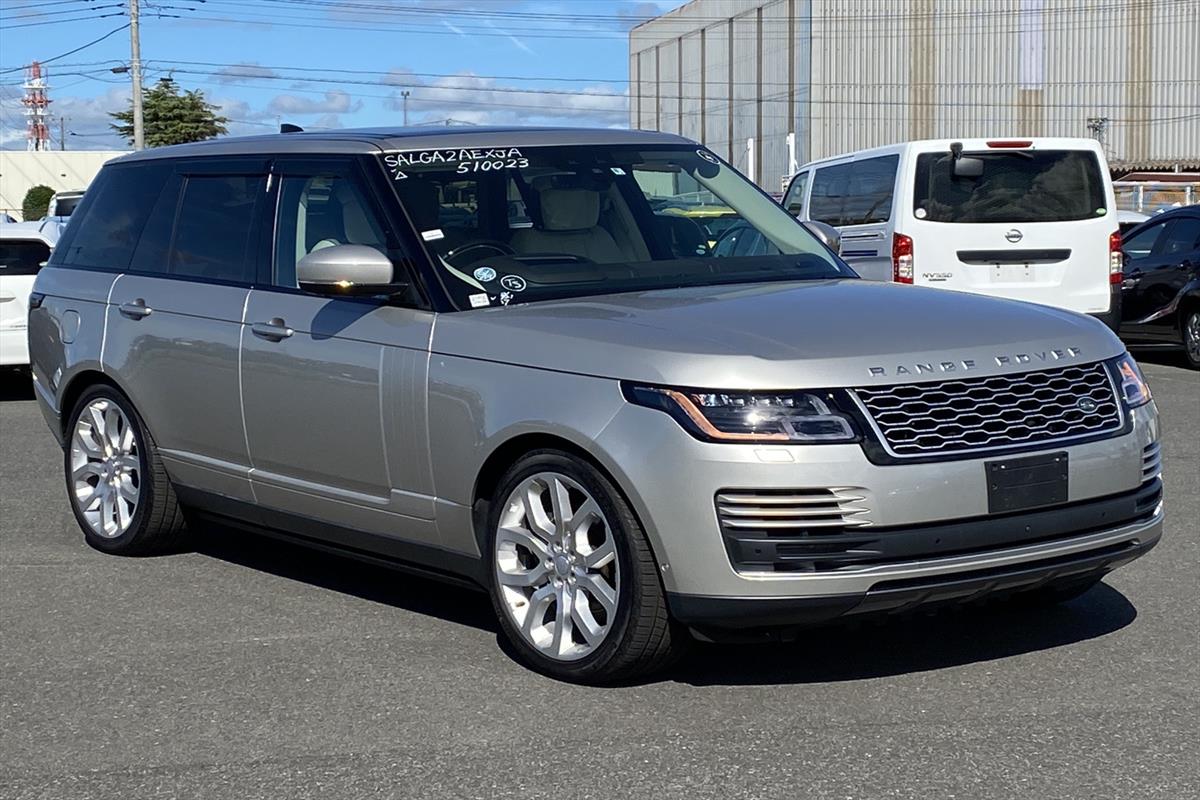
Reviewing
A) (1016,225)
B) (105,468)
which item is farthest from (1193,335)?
(105,468)

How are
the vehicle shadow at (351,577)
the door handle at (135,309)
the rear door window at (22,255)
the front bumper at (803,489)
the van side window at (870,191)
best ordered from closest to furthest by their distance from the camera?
1. the front bumper at (803,489)
2. the vehicle shadow at (351,577)
3. the door handle at (135,309)
4. the rear door window at (22,255)
5. the van side window at (870,191)

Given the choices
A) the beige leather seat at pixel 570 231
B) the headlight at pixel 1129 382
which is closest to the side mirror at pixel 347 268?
the beige leather seat at pixel 570 231

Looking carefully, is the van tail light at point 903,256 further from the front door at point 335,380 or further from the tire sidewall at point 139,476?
the front door at point 335,380

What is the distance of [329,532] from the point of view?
20.7ft

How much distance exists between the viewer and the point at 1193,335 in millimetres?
15484

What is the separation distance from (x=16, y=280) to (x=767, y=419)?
34.2 ft

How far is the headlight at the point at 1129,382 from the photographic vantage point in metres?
5.39

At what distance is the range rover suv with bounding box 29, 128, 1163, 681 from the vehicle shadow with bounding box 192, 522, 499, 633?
328mm

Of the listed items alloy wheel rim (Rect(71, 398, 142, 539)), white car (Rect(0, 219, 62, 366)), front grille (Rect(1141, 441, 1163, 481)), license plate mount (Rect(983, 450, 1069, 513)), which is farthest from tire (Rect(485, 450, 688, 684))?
white car (Rect(0, 219, 62, 366))

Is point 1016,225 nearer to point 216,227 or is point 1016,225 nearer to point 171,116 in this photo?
point 216,227

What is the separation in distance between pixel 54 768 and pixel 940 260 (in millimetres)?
10208

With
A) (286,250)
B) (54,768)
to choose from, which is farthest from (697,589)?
(286,250)

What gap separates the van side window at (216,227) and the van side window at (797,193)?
32.6 feet

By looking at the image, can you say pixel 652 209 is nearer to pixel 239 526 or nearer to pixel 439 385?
pixel 439 385
